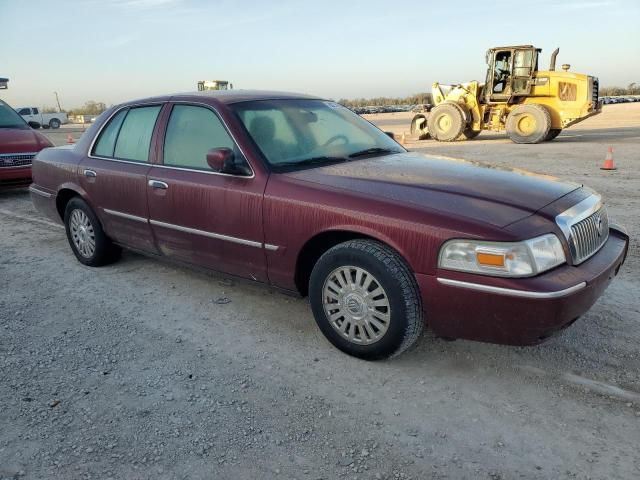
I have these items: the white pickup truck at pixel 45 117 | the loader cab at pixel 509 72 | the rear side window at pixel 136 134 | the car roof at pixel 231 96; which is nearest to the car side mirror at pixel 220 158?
the car roof at pixel 231 96

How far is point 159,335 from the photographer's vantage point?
3.53 meters

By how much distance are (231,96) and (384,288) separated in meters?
2.01

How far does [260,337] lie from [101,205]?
6.89 ft

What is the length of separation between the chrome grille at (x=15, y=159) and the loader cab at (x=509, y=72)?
13.3 m

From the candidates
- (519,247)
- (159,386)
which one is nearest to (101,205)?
(159,386)

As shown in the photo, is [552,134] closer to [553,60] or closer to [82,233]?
[553,60]

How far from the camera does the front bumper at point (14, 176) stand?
839 cm

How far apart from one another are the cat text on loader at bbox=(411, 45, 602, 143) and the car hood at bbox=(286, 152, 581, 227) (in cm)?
1353

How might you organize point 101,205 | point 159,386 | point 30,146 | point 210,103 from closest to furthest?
point 159,386
point 210,103
point 101,205
point 30,146

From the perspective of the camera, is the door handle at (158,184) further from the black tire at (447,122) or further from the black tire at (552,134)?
the black tire at (552,134)

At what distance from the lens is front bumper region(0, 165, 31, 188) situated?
839 centimetres

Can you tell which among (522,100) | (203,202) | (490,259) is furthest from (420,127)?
(490,259)

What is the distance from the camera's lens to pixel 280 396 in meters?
2.80

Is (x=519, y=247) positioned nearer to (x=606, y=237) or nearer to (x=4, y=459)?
(x=606, y=237)
